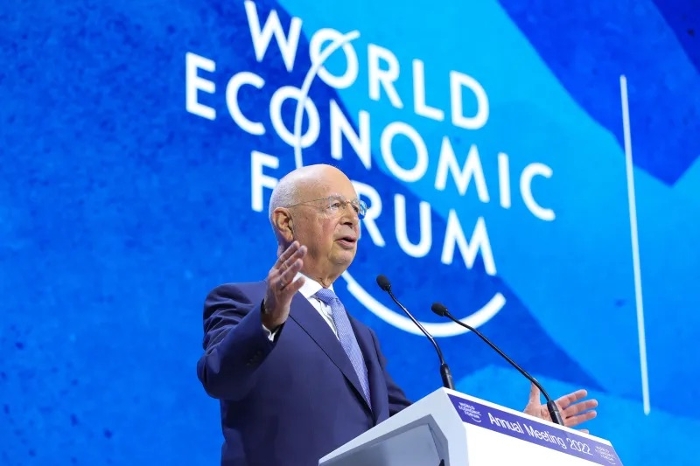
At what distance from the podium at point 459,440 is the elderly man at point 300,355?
0.37 m

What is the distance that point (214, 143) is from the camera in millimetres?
3477

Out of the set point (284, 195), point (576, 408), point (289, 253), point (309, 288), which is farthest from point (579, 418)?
point (284, 195)

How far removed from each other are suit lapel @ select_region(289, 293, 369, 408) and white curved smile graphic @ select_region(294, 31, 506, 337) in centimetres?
93

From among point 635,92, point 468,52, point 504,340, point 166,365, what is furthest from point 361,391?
point 635,92

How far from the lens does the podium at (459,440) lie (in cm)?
181

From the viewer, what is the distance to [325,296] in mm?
2793

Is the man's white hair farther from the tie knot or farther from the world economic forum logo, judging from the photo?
the world economic forum logo

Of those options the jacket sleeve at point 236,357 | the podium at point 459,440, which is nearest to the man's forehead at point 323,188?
the jacket sleeve at point 236,357

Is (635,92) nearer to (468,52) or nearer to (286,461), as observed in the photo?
(468,52)

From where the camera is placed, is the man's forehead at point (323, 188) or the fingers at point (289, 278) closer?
the fingers at point (289, 278)

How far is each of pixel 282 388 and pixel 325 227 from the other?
512 mm

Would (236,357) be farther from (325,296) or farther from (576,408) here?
(576,408)

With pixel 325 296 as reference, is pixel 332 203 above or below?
above

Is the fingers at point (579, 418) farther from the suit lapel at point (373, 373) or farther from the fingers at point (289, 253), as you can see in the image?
the fingers at point (289, 253)
